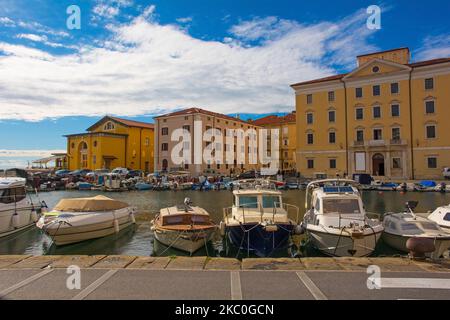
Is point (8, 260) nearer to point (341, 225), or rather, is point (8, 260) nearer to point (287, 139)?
point (341, 225)

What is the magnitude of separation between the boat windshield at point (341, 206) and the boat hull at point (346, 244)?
1491 millimetres

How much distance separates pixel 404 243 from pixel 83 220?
50.6 ft

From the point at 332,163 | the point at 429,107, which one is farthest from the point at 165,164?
the point at 429,107

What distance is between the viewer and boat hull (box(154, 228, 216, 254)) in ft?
48.1

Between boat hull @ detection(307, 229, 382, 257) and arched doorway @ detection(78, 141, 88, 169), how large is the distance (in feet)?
240

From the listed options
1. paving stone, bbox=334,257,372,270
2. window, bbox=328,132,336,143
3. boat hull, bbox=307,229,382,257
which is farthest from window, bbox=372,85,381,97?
paving stone, bbox=334,257,372,270

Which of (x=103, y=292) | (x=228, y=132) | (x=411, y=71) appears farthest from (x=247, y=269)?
(x=228, y=132)

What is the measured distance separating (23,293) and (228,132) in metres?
70.3

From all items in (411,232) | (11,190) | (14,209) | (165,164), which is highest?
(165,164)

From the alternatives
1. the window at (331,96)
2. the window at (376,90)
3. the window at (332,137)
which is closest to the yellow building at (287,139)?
the window at (332,137)

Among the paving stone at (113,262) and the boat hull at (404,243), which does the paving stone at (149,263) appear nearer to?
the paving stone at (113,262)

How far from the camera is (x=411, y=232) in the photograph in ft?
47.2

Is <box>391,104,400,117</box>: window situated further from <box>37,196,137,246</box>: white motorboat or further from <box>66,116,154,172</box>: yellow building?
<box>66,116,154,172</box>: yellow building
